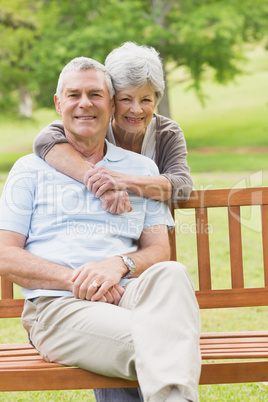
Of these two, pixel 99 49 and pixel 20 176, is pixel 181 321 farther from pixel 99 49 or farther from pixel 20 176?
pixel 99 49

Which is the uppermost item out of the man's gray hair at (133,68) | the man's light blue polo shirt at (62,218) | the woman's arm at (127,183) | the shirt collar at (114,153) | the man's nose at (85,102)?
the man's gray hair at (133,68)

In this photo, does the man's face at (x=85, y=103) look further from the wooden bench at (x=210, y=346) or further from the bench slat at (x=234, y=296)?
the bench slat at (x=234, y=296)

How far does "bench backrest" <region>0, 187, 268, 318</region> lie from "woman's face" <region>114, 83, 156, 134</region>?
51 centimetres

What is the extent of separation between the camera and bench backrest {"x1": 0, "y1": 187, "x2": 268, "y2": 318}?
135 inches

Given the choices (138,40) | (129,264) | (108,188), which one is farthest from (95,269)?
(138,40)

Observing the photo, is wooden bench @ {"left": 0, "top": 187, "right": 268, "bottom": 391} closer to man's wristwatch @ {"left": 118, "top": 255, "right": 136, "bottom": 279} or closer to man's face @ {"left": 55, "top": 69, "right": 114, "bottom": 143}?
man's wristwatch @ {"left": 118, "top": 255, "right": 136, "bottom": 279}

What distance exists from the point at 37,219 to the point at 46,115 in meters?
30.8

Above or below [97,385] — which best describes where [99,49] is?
above

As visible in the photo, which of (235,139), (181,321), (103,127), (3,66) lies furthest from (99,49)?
(181,321)

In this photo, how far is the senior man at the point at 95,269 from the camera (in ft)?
7.74

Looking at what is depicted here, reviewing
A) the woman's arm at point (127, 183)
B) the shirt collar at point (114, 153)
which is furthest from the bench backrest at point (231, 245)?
the shirt collar at point (114, 153)

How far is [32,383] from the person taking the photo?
8.64 feet

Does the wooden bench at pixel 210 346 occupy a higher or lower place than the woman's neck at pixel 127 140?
lower

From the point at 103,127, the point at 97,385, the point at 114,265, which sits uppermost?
the point at 103,127
